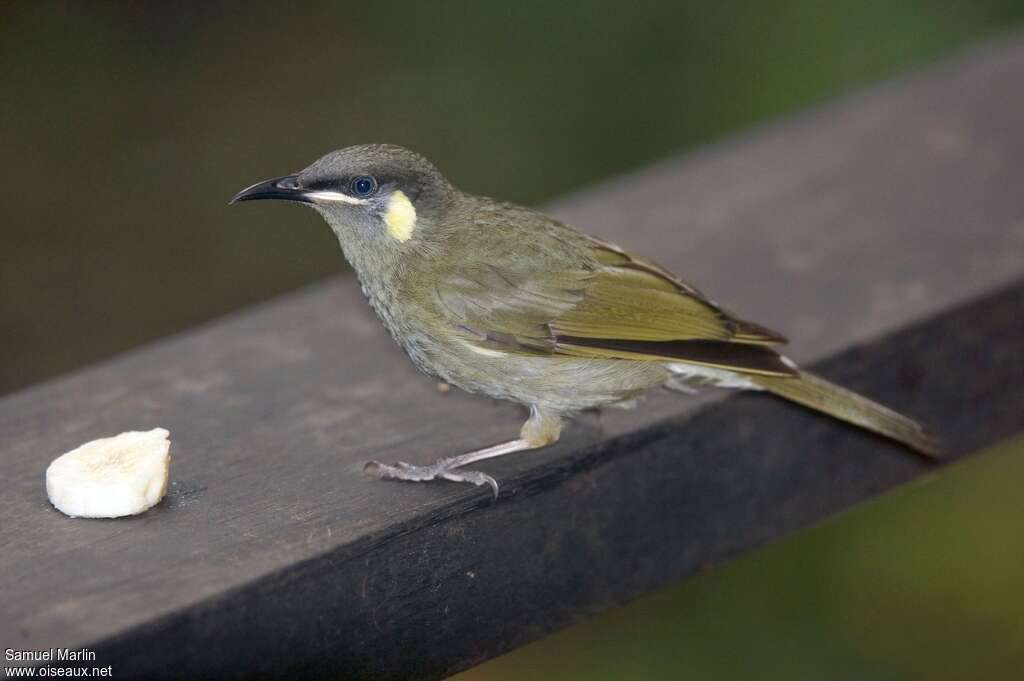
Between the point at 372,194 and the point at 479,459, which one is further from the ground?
the point at 372,194

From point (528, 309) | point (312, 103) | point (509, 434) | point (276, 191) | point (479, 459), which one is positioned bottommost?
point (479, 459)

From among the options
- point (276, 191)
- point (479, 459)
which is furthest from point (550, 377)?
point (276, 191)

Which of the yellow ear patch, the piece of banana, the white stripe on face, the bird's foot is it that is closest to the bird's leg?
the bird's foot

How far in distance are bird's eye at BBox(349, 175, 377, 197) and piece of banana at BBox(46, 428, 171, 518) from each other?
948 millimetres

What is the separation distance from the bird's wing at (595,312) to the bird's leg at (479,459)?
25cm

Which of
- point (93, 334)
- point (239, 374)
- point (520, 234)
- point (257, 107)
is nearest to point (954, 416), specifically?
point (520, 234)

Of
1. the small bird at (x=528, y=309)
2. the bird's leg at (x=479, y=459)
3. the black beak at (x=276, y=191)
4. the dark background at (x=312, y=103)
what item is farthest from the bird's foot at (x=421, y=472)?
the dark background at (x=312, y=103)

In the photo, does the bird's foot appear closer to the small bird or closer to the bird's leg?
the bird's leg

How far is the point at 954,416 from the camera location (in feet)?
14.3

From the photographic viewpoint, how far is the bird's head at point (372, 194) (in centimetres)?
402

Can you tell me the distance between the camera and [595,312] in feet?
13.9

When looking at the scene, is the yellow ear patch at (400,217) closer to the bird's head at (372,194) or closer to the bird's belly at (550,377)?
the bird's head at (372,194)

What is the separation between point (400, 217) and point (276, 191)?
16.2 inches

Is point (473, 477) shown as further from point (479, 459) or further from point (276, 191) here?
point (276, 191)
